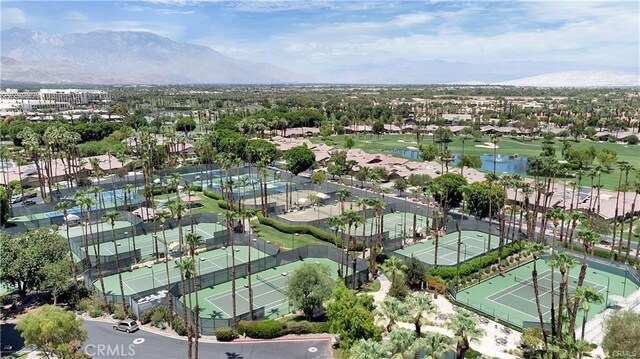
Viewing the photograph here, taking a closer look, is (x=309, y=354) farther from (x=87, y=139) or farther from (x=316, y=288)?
(x=87, y=139)

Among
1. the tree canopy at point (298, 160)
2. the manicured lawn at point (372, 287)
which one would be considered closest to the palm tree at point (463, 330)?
the manicured lawn at point (372, 287)

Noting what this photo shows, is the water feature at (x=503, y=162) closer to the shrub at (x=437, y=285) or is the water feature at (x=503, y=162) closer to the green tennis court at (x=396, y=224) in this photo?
the green tennis court at (x=396, y=224)

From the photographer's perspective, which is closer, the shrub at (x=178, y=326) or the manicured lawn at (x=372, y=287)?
the shrub at (x=178, y=326)

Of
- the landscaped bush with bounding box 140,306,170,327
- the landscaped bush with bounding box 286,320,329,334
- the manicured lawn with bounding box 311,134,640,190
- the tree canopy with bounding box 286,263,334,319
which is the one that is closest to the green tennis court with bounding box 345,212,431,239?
the tree canopy with bounding box 286,263,334,319

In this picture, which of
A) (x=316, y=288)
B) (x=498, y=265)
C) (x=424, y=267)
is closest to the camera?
(x=316, y=288)

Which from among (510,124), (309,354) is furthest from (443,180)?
(510,124)

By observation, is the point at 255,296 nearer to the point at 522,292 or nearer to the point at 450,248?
the point at 450,248
